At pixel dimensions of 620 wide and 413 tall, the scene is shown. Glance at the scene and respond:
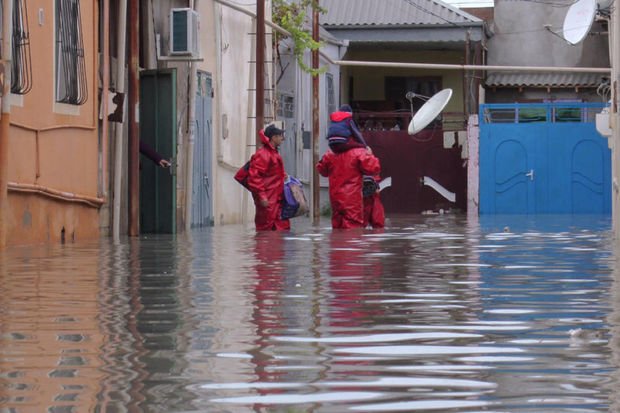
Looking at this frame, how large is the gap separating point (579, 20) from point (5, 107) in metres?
16.2

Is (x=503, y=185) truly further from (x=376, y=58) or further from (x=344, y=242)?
(x=344, y=242)

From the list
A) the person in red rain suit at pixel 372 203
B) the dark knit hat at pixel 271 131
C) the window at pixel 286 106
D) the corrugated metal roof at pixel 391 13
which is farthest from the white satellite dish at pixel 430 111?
the dark knit hat at pixel 271 131

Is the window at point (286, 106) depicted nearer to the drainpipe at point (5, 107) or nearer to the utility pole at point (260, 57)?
the utility pole at point (260, 57)

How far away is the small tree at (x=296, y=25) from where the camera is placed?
31.0m

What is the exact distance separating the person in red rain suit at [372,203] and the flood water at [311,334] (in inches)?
324

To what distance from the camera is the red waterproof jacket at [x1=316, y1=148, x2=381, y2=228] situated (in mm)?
22109

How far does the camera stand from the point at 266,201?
21578 mm

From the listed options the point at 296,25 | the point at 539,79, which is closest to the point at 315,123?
the point at 296,25

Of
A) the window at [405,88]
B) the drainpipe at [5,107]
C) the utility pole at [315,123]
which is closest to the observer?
the drainpipe at [5,107]

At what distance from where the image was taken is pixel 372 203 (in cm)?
2294

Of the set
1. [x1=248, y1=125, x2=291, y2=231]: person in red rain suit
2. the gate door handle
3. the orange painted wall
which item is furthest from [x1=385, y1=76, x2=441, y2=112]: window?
the orange painted wall

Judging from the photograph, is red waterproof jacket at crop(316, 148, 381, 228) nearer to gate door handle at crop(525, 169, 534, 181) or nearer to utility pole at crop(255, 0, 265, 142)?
utility pole at crop(255, 0, 265, 142)

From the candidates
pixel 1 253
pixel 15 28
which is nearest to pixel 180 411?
pixel 1 253

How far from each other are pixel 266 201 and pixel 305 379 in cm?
1590
